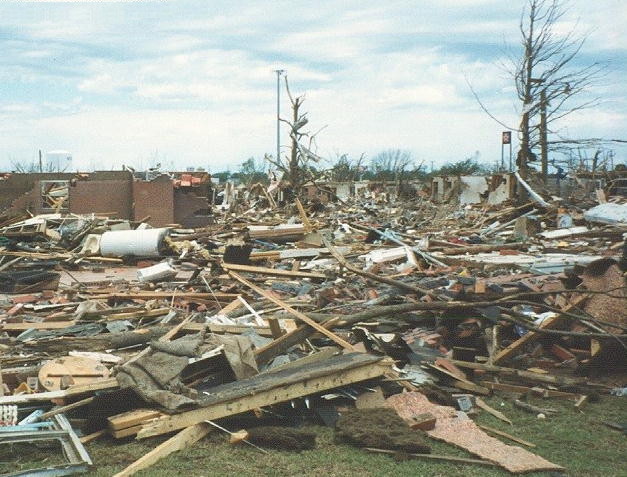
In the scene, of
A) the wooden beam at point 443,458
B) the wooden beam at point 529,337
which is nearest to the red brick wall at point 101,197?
the wooden beam at point 529,337

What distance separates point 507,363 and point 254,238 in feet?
38.7

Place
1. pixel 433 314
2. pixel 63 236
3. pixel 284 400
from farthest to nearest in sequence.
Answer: pixel 63 236 → pixel 433 314 → pixel 284 400

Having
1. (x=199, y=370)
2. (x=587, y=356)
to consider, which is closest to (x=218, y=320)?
(x=199, y=370)

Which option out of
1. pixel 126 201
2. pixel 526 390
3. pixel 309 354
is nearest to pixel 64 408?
pixel 309 354

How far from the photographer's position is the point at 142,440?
5.28 meters

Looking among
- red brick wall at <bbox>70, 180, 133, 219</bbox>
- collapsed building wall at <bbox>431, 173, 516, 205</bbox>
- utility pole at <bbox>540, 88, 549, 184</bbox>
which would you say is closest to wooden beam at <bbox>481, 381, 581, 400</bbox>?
red brick wall at <bbox>70, 180, 133, 219</bbox>

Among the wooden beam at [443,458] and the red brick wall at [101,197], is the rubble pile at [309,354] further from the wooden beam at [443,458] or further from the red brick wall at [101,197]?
the red brick wall at [101,197]

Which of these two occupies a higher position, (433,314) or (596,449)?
(433,314)

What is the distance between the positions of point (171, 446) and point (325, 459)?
1.14 metres

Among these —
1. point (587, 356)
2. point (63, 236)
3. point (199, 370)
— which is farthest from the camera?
point (63, 236)

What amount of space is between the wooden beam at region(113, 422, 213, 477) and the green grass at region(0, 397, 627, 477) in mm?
48

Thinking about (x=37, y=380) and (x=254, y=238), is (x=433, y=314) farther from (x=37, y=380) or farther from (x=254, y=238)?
(x=254, y=238)

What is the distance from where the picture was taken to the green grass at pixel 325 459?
486 cm

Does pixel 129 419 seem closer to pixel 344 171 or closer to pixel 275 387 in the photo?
pixel 275 387
